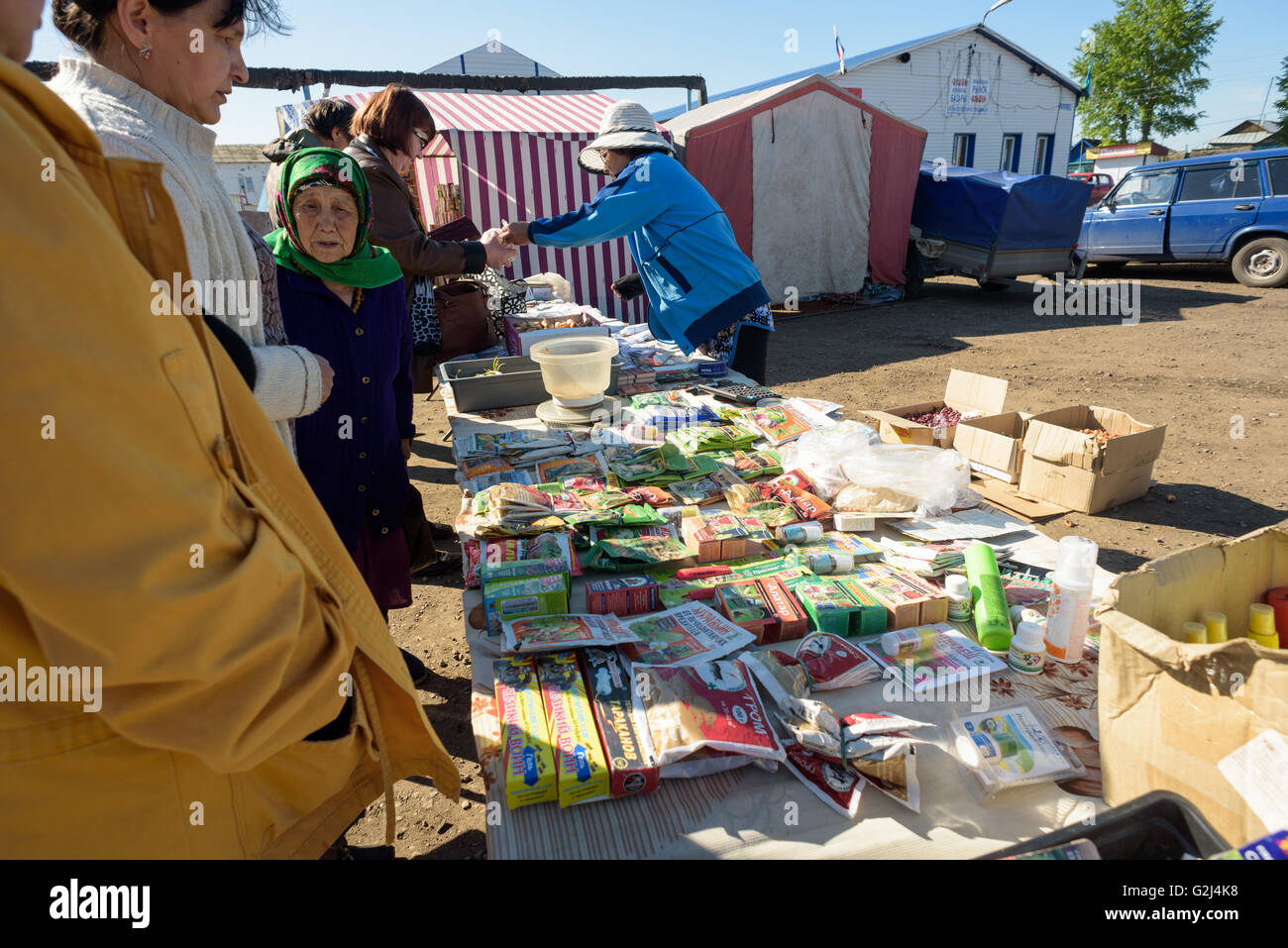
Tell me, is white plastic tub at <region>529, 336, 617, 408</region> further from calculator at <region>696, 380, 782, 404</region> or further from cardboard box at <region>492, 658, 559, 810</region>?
cardboard box at <region>492, 658, 559, 810</region>

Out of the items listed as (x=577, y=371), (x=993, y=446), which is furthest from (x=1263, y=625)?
(x=993, y=446)

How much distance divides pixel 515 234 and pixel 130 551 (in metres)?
3.11

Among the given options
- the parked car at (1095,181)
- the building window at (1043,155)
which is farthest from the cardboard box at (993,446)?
the building window at (1043,155)

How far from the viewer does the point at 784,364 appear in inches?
323

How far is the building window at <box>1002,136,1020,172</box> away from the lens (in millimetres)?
20125

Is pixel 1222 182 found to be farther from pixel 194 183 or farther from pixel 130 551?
pixel 130 551

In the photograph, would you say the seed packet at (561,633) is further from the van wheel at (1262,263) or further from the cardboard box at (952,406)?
the van wheel at (1262,263)

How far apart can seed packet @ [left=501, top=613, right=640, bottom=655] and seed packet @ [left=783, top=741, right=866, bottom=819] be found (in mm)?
423

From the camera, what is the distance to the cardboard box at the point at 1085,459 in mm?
3816

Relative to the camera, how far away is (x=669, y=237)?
11.7 ft

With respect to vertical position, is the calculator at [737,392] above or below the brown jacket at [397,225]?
below

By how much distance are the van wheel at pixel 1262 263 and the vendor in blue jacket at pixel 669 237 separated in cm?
1155
